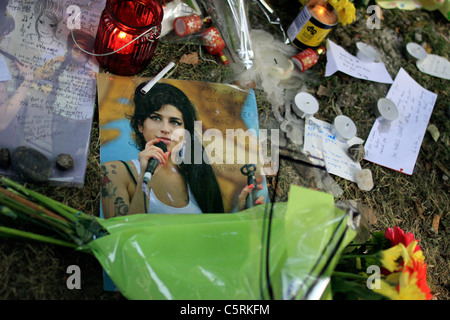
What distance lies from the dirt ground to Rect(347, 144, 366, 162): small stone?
4 cm

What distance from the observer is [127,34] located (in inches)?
35.4

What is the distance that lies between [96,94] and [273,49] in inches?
21.4

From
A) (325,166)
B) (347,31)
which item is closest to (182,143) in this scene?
(325,166)

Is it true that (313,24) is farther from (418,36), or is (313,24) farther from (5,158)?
(5,158)

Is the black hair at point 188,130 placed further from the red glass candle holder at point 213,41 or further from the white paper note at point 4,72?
the white paper note at point 4,72

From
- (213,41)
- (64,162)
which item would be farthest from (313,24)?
(64,162)

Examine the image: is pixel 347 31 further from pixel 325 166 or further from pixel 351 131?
pixel 325 166

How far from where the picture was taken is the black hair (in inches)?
35.2

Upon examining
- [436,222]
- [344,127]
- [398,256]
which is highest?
[398,256]

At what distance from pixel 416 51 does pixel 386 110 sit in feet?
1.12

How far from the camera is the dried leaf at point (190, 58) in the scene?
106 cm

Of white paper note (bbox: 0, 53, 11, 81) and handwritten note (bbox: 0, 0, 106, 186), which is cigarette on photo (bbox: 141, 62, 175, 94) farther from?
white paper note (bbox: 0, 53, 11, 81)

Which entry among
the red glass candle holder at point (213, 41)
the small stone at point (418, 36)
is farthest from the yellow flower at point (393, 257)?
the small stone at point (418, 36)
